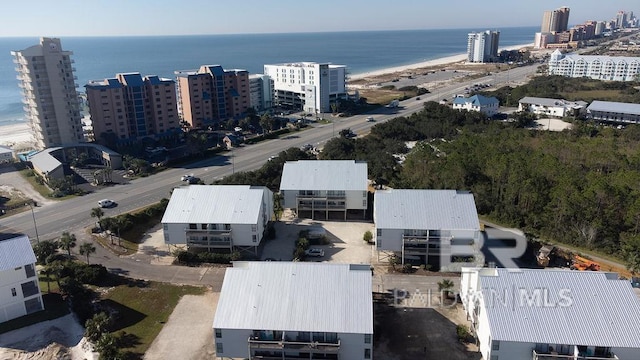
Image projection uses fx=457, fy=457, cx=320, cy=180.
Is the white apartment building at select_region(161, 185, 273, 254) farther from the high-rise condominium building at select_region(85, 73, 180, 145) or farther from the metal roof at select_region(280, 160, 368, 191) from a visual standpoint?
the high-rise condominium building at select_region(85, 73, 180, 145)

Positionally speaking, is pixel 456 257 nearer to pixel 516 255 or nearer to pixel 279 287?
pixel 516 255

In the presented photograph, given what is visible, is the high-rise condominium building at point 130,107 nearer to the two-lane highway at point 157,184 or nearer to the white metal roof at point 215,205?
the two-lane highway at point 157,184

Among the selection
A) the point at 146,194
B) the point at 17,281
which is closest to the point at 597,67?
the point at 146,194

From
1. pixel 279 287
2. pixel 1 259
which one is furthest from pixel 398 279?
pixel 1 259

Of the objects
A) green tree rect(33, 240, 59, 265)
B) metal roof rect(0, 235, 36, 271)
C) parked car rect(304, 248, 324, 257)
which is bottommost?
parked car rect(304, 248, 324, 257)

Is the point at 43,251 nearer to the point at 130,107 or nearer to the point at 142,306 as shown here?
the point at 142,306

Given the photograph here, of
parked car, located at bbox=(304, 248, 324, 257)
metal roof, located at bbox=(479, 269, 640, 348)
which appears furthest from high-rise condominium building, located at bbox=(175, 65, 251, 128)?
metal roof, located at bbox=(479, 269, 640, 348)
